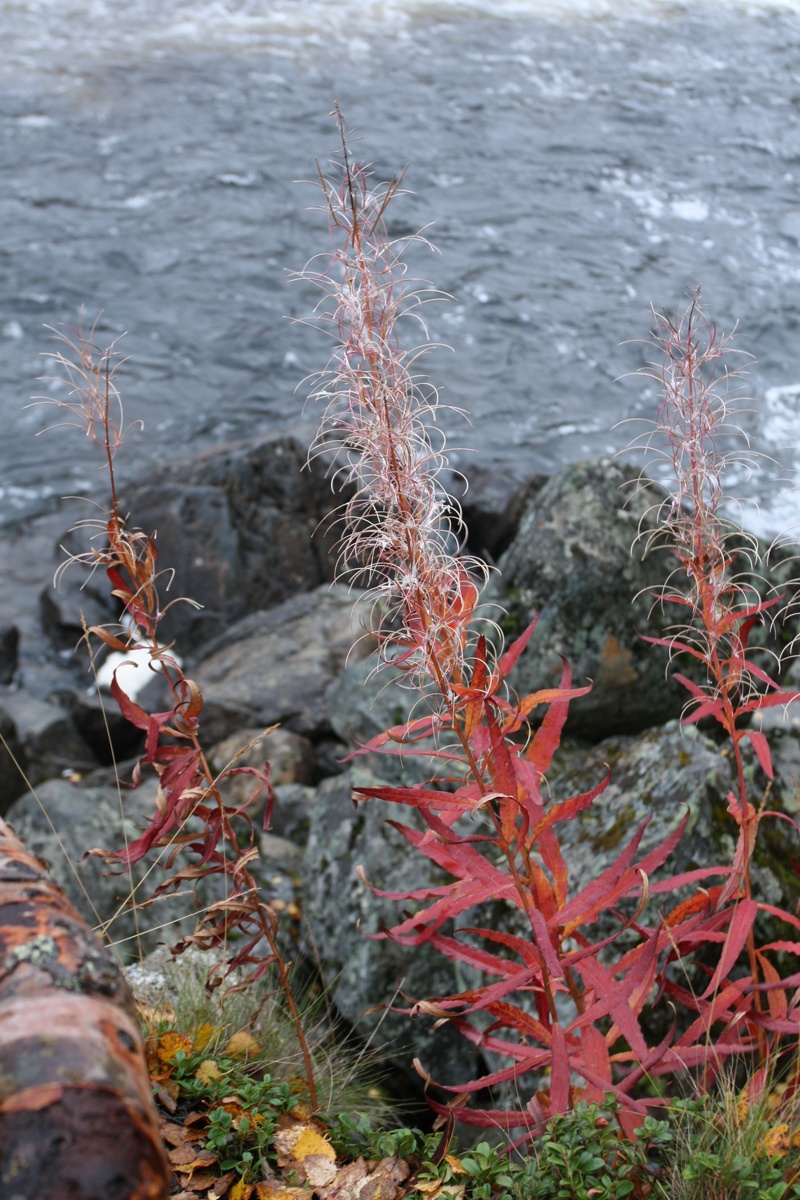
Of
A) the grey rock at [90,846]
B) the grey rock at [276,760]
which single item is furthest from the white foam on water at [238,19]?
the grey rock at [90,846]

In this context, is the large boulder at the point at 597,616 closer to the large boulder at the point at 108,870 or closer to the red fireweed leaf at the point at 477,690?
the large boulder at the point at 108,870

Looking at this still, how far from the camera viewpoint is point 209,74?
14.9 m

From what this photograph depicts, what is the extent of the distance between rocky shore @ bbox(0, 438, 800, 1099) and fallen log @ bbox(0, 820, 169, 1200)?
1030 mm

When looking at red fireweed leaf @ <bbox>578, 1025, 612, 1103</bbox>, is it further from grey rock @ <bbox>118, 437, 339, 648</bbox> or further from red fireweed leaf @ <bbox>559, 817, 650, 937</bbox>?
grey rock @ <bbox>118, 437, 339, 648</bbox>

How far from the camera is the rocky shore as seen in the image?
3500mm

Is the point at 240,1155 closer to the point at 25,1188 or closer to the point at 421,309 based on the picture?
the point at 25,1188

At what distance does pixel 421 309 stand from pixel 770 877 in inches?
328

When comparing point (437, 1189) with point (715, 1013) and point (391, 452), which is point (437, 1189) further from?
point (391, 452)

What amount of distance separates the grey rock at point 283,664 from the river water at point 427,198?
186 centimetres

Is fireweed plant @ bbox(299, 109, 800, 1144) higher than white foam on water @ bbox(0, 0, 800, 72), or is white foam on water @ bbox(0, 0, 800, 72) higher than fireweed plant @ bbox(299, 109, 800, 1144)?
white foam on water @ bbox(0, 0, 800, 72)

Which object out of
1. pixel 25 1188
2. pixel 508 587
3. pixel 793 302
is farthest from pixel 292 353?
pixel 25 1188

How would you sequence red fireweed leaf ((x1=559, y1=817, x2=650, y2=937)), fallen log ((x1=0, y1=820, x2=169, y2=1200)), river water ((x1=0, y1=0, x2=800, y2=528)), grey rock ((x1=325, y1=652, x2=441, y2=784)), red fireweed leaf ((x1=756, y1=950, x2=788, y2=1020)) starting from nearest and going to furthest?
1. fallen log ((x1=0, y1=820, x2=169, y2=1200))
2. red fireweed leaf ((x1=559, y1=817, x2=650, y2=937))
3. red fireweed leaf ((x1=756, y1=950, x2=788, y2=1020))
4. grey rock ((x1=325, y1=652, x2=441, y2=784))
5. river water ((x1=0, y1=0, x2=800, y2=528))

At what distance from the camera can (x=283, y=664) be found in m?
6.64

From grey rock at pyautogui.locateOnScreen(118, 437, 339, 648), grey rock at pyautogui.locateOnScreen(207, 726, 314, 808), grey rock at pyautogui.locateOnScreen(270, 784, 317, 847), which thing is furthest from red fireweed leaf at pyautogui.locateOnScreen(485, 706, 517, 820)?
grey rock at pyautogui.locateOnScreen(118, 437, 339, 648)
